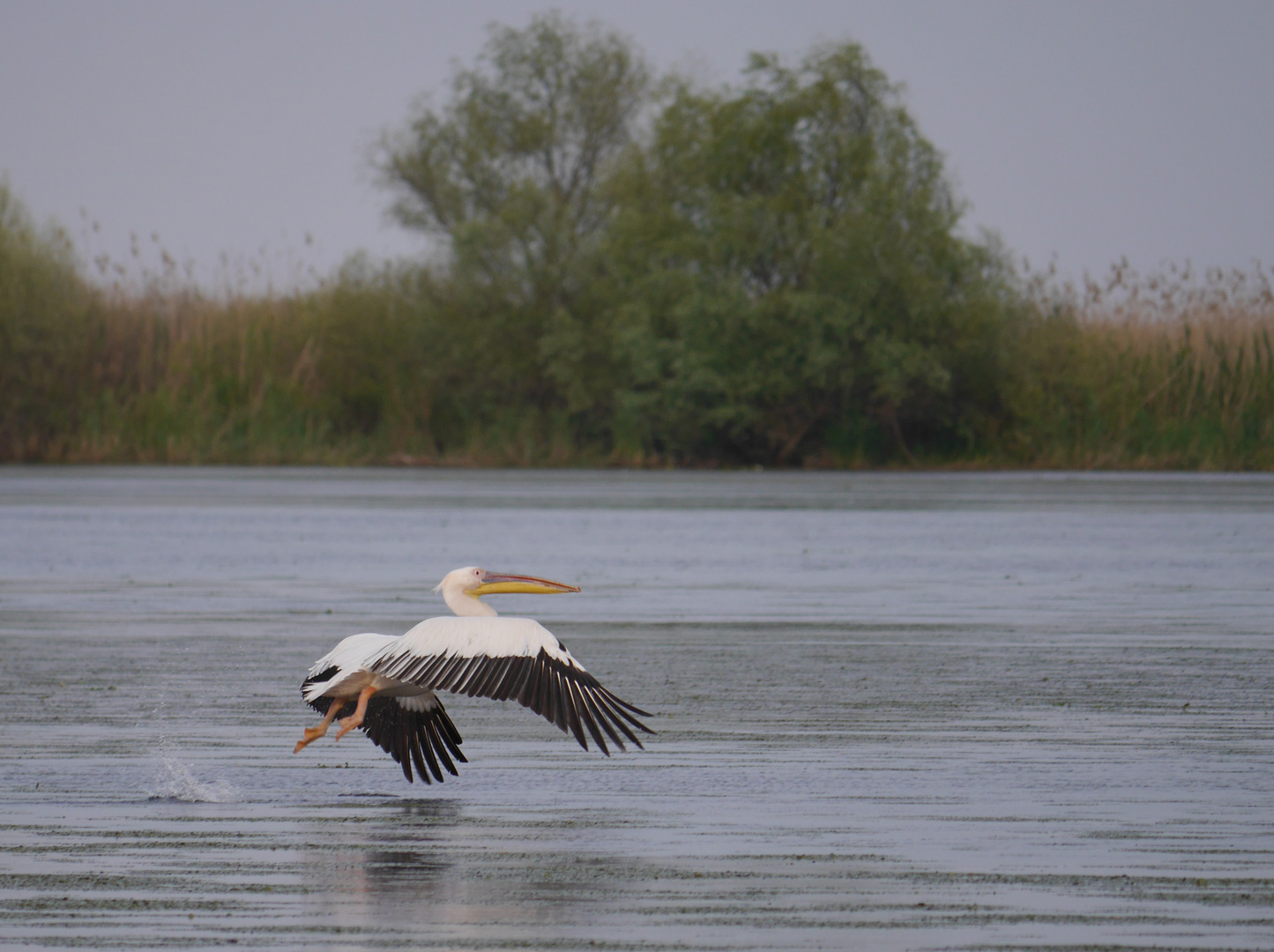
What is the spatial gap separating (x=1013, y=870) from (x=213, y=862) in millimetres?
2137

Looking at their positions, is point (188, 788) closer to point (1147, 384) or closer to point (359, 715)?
point (359, 715)

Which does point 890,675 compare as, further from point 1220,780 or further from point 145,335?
point 145,335

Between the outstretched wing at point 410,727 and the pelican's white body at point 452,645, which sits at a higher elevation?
the pelican's white body at point 452,645

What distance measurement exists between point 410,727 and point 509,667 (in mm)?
790

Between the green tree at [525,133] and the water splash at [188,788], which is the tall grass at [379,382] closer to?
the green tree at [525,133]

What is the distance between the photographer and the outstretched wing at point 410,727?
6.61m

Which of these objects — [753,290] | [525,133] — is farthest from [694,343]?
[525,133]

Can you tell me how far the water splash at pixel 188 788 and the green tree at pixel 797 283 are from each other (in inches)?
1243

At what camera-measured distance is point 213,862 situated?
530cm

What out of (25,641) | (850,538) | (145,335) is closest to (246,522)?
(850,538)

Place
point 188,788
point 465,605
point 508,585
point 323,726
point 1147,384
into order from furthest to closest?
1. point 1147,384
2. point 508,585
3. point 465,605
4. point 188,788
5. point 323,726

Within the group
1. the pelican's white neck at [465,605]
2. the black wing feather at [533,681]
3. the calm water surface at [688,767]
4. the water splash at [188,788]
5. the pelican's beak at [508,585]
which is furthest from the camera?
the pelican's beak at [508,585]

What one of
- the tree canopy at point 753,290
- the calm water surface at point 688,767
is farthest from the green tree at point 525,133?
the calm water surface at point 688,767

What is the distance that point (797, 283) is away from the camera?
40.2 m
